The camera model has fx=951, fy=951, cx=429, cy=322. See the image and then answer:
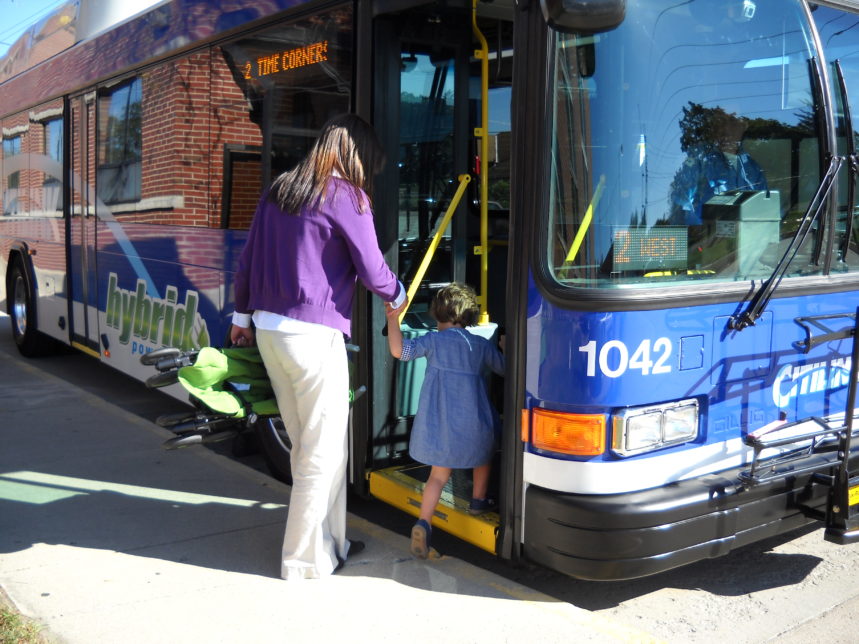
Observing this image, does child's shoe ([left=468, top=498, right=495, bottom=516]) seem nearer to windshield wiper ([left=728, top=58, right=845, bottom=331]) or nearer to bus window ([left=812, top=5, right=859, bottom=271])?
windshield wiper ([left=728, top=58, right=845, bottom=331])

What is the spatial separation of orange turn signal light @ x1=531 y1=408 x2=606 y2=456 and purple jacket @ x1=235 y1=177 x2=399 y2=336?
0.83 m

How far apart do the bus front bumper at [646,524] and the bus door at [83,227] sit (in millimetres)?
5082

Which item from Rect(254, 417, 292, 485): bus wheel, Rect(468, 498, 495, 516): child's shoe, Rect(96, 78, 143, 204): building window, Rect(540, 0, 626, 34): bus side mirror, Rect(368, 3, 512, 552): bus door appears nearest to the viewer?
Rect(540, 0, 626, 34): bus side mirror

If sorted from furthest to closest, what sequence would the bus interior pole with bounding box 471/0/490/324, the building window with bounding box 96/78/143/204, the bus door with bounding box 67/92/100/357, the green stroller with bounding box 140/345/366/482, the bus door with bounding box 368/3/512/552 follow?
the bus door with bounding box 67/92/100/357 → the building window with bounding box 96/78/143/204 → the bus interior pole with bounding box 471/0/490/324 → the bus door with bounding box 368/3/512/552 → the green stroller with bounding box 140/345/366/482

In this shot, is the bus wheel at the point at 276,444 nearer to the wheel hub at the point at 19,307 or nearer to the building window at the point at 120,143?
the building window at the point at 120,143

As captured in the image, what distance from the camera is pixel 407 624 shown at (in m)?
3.73

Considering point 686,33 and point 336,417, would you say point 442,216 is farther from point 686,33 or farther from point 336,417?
point 686,33

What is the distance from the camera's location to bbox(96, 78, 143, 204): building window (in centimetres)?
657

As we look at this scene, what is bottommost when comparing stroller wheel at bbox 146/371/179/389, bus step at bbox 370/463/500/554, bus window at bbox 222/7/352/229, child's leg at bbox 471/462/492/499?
bus step at bbox 370/463/500/554

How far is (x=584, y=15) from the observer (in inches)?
123

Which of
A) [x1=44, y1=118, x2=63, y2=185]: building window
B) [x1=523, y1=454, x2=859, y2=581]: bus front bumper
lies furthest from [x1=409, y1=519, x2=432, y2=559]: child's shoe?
Result: [x1=44, y1=118, x2=63, y2=185]: building window

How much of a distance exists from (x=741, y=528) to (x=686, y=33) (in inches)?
75.0

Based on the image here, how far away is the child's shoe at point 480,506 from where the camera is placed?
13.5 ft

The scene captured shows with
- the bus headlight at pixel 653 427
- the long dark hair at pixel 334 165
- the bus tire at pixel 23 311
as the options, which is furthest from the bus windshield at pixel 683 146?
the bus tire at pixel 23 311
